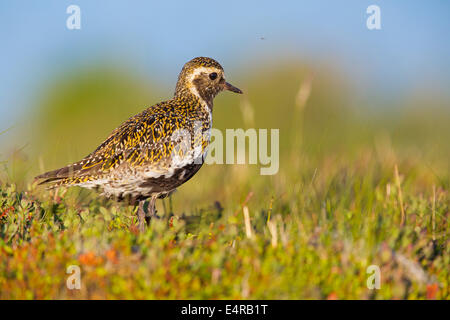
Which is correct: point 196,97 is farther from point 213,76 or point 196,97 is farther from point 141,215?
point 141,215

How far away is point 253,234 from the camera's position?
4574 millimetres

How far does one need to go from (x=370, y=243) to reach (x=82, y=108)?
39.1 ft

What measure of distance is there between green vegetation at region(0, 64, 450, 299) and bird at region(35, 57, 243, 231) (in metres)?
0.29

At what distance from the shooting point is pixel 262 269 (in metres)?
3.79

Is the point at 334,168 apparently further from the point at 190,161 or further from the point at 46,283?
the point at 46,283

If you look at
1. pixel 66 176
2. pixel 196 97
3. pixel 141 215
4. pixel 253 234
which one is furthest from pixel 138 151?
pixel 253 234

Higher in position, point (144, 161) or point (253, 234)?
point (144, 161)

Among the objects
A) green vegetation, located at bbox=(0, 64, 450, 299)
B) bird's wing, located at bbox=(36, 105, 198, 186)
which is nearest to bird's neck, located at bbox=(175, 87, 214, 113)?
bird's wing, located at bbox=(36, 105, 198, 186)

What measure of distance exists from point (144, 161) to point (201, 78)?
5.06ft

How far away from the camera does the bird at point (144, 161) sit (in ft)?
18.3

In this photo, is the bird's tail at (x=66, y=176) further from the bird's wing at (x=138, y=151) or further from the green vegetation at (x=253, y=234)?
the green vegetation at (x=253, y=234)

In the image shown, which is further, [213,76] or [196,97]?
[213,76]

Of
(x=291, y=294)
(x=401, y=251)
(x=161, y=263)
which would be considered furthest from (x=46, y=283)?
(x=401, y=251)

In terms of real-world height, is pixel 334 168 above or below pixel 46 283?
above
